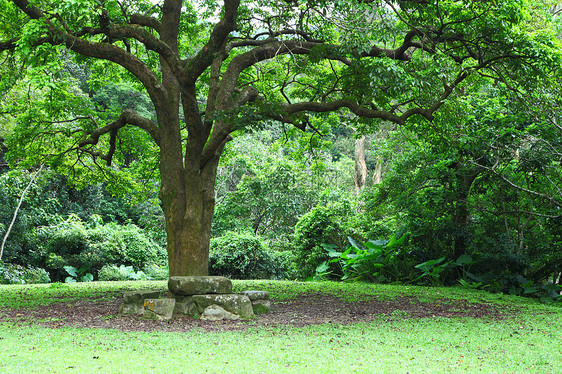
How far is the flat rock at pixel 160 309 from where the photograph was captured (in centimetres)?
601

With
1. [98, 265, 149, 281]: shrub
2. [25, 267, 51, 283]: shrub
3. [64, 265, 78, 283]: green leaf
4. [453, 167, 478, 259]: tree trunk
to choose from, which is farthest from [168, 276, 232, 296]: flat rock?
[25, 267, 51, 283]: shrub

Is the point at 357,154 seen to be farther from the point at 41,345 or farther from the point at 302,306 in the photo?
the point at 41,345

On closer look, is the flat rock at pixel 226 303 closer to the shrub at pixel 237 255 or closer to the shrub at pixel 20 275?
the shrub at pixel 237 255

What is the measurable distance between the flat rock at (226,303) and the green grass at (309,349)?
0.76 m

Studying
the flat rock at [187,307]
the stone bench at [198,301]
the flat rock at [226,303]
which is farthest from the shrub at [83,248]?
the flat rock at [226,303]

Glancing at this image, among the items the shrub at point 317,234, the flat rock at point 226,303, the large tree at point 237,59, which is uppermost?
the large tree at point 237,59

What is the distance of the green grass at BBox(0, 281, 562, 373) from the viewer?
3799mm

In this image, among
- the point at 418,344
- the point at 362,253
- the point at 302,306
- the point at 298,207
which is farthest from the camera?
the point at 298,207

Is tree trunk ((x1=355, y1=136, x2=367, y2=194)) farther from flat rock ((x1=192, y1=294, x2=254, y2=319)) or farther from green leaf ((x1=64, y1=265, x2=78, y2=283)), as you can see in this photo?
flat rock ((x1=192, y1=294, x2=254, y2=319))

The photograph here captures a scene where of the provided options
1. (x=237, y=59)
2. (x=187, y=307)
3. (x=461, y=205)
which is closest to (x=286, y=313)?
(x=187, y=307)

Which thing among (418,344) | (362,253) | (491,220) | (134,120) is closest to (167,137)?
(134,120)

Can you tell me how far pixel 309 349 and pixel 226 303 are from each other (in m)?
2.02

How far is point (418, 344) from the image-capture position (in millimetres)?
4770

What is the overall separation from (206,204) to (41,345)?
11.3 ft
